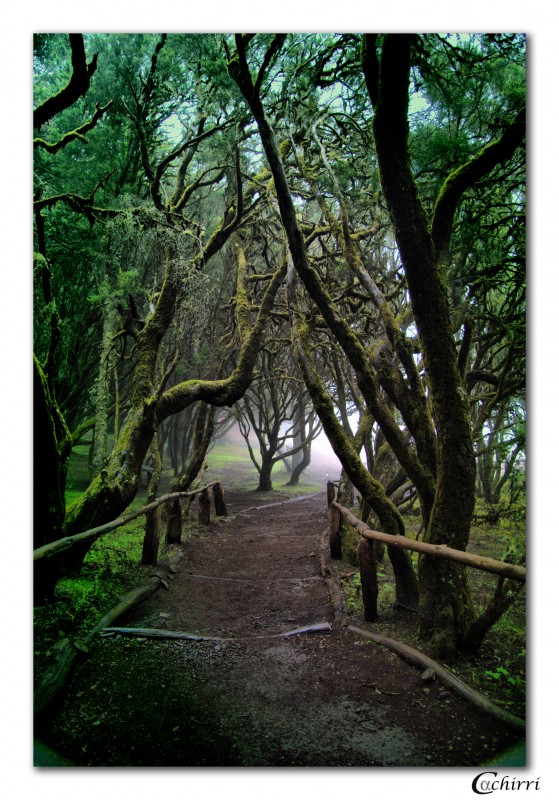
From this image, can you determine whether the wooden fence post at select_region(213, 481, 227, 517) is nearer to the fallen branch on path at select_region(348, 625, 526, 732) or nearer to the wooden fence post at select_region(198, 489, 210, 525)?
the wooden fence post at select_region(198, 489, 210, 525)

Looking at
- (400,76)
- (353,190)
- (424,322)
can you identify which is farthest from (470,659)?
(353,190)

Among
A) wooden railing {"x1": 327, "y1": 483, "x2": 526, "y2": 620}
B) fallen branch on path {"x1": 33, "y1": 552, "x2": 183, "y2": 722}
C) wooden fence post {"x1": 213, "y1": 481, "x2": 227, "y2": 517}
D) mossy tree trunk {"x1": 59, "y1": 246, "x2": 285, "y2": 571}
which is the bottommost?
wooden fence post {"x1": 213, "y1": 481, "x2": 227, "y2": 517}

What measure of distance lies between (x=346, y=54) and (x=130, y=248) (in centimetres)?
310

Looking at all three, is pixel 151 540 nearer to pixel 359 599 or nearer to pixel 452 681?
pixel 359 599

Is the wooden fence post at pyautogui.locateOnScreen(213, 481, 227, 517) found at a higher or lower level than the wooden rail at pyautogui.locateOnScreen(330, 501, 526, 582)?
lower

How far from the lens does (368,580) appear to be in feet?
15.0

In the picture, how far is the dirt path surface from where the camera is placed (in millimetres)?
2742

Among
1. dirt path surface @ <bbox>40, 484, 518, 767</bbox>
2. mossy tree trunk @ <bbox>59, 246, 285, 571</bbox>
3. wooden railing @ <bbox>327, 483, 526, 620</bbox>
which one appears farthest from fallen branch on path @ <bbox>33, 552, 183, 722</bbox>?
wooden railing @ <bbox>327, 483, 526, 620</bbox>

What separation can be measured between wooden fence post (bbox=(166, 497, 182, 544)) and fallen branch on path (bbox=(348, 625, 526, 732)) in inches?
167

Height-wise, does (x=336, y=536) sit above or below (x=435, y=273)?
below

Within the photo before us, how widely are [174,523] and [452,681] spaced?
5.32 metres

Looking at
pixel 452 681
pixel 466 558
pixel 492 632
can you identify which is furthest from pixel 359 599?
pixel 466 558

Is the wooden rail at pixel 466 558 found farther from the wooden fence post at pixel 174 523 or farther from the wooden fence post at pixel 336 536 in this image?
the wooden fence post at pixel 174 523

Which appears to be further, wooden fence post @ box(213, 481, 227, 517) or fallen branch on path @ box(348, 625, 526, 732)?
wooden fence post @ box(213, 481, 227, 517)
